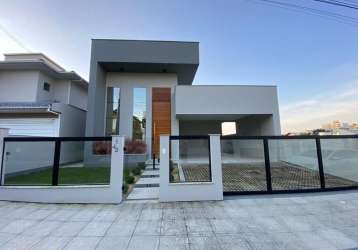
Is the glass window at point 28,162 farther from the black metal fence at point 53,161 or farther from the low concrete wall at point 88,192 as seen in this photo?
the low concrete wall at point 88,192

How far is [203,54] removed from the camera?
526 inches

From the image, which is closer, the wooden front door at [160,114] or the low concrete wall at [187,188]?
the low concrete wall at [187,188]

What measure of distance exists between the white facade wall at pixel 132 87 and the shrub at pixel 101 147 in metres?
7.61

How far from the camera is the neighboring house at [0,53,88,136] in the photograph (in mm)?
10227

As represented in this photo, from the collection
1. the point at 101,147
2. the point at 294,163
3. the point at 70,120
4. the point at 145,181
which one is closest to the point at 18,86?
the point at 70,120

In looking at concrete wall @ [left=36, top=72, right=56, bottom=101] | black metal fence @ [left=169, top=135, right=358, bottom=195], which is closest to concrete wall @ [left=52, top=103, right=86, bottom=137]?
concrete wall @ [left=36, top=72, right=56, bottom=101]

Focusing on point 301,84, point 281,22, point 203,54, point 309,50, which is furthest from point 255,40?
point 301,84

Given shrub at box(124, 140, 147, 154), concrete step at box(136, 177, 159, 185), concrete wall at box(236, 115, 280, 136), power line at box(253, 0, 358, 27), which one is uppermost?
power line at box(253, 0, 358, 27)

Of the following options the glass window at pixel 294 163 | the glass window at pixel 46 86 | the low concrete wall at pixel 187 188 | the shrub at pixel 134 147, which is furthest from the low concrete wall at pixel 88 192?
the glass window at pixel 46 86

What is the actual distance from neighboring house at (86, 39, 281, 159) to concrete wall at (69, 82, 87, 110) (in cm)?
294

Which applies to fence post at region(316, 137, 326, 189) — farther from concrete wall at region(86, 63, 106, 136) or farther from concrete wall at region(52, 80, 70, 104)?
concrete wall at region(52, 80, 70, 104)

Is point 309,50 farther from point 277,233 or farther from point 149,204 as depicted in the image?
point 149,204

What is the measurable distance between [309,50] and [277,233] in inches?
411

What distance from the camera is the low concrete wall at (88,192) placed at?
4.82m
